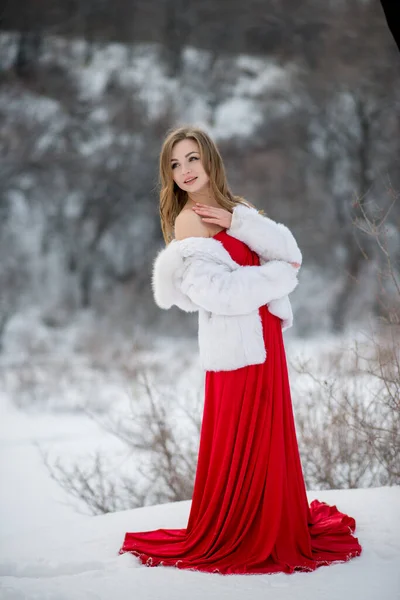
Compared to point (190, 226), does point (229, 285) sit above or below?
below

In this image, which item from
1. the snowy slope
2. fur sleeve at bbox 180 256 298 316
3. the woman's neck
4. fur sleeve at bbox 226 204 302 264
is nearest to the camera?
the snowy slope

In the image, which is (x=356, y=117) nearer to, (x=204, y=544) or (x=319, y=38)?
(x=319, y=38)

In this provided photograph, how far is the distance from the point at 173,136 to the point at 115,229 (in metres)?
7.00

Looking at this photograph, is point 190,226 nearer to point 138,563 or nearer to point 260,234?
point 260,234

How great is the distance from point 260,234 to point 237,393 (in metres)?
0.52

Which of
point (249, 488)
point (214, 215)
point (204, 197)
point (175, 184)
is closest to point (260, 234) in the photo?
point (214, 215)

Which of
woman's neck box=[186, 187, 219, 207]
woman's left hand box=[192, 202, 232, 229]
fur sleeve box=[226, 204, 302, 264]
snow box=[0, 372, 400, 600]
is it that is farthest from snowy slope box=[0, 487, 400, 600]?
woman's neck box=[186, 187, 219, 207]

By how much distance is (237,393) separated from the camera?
2.14 metres

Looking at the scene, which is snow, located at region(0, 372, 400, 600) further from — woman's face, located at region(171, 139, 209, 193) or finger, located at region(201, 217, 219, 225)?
woman's face, located at region(171, 139, 209, 193)

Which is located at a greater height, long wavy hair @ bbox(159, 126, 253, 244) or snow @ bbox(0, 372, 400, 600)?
long wavy hair @ bbox(159, 126, 253, 244)

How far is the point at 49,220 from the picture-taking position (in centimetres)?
917

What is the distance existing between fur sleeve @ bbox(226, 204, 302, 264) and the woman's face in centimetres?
17

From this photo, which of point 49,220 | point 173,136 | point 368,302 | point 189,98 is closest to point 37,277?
point 49,220

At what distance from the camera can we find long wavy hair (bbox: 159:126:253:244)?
2248 millimetres
